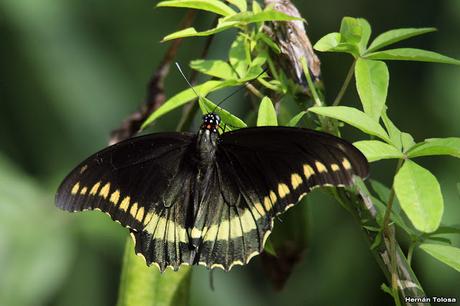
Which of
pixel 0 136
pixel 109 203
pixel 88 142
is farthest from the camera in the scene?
pixel 0 136

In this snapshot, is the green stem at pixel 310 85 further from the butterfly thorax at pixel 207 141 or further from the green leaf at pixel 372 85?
the butterfly thorax at pixel 207 141

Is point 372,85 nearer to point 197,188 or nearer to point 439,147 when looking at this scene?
point 439,147

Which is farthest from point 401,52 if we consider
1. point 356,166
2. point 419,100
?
point 419,100

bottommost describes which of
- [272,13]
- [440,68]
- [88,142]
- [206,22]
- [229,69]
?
[88,142]

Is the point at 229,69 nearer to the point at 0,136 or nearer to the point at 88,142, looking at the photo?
the point at 88,142

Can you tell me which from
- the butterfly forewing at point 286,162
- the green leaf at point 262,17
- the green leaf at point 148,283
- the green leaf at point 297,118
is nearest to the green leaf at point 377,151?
the butterfly forewing at point 286,162

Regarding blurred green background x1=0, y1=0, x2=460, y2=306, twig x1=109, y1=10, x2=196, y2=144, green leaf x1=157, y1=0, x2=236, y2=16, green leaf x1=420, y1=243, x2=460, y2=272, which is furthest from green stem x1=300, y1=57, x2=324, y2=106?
blurred green background x1=0, y1=0, x2=460, y2=306
